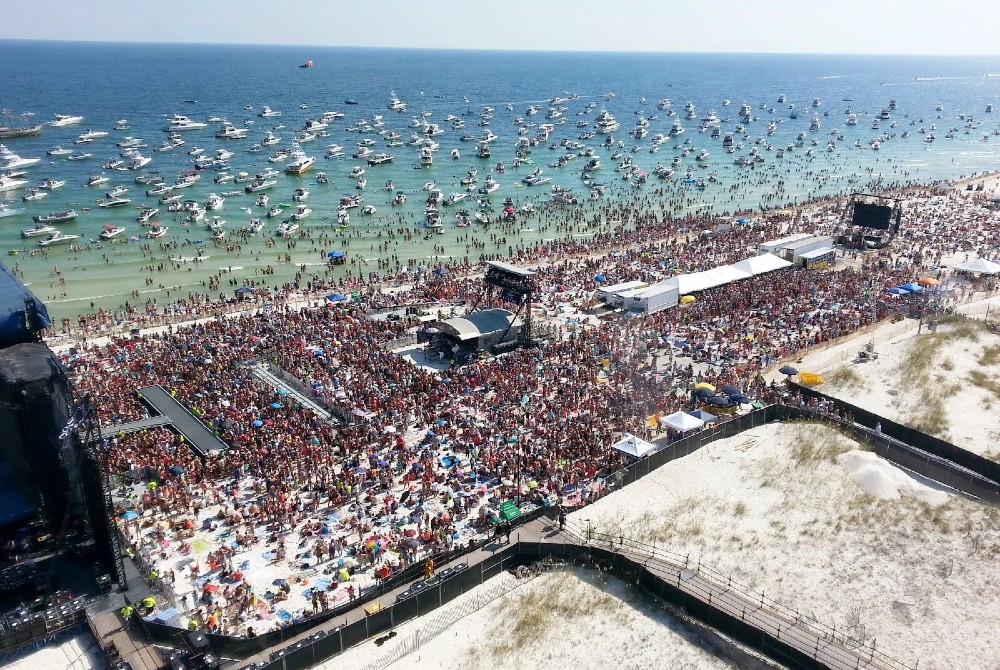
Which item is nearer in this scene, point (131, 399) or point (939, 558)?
point (939, 558)

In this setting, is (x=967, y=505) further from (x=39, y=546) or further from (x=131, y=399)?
(x=131, y=399)

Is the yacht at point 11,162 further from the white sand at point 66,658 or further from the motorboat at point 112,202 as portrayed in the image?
the white sand at point 66,658

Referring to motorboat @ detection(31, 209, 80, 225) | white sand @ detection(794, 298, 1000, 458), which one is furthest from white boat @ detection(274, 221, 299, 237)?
white sand @ detection(794, 298, 1000, 458)

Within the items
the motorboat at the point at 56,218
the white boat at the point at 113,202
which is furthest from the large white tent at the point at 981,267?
the white boat at the point at 113,202

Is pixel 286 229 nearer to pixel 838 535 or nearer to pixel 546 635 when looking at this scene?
pixel 546 635

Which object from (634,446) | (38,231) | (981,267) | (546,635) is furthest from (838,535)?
(38,231)

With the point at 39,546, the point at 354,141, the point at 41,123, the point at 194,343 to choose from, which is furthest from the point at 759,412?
the point at 41,123

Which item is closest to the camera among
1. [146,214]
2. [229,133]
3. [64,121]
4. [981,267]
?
[981,267]
